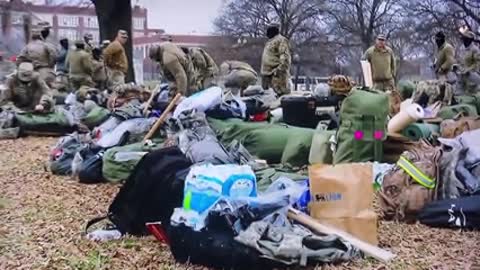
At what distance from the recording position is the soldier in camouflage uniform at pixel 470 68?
391 inches

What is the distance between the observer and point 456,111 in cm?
791

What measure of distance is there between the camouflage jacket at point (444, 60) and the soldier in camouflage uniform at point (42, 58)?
22.2 ft

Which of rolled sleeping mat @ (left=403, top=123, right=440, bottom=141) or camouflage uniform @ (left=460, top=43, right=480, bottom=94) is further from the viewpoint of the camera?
camouflage uniform @ (left=460, top=43, right=480, bottom=94)

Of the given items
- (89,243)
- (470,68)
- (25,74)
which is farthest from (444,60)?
(89,243)

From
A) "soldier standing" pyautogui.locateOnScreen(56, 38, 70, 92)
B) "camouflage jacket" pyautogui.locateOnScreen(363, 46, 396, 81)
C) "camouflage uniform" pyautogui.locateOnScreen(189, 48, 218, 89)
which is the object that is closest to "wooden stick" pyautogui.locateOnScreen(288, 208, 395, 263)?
"camouflage uniform" pyautogui.locateOnScreen(189, 48, 218, 89)

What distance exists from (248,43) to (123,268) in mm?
32205

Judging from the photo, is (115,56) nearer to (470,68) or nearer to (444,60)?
(444,60)

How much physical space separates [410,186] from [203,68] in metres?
6.62

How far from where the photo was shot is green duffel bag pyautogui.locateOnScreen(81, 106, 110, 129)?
9152 mm

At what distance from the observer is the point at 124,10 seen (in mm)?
16234

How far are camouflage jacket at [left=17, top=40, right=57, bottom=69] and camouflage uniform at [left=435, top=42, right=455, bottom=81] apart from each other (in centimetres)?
678

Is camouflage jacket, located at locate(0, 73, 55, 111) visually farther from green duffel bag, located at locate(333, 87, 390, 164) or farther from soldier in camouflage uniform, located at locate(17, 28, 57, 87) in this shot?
green duffel bag, located at locate(333, 87, 390, 164)

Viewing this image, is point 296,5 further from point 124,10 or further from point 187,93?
point 187,93

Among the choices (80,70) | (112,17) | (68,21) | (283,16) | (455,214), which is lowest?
(455,214)
